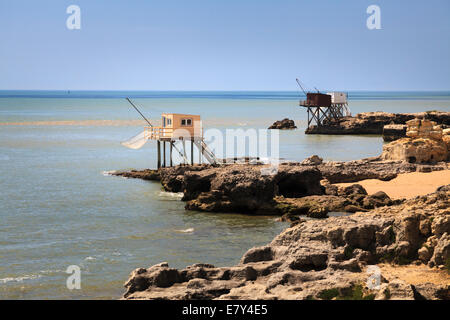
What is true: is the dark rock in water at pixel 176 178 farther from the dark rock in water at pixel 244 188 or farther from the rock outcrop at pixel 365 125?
the rock outcrop at pixel 365 125

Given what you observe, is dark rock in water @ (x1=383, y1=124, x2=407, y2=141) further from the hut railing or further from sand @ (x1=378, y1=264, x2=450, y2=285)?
sand @ (x1=378, y1=264, x2=450, y2=285)

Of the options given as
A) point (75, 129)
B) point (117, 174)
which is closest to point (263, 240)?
point (117, 174)

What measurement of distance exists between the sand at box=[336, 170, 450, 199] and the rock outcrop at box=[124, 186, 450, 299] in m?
14.7

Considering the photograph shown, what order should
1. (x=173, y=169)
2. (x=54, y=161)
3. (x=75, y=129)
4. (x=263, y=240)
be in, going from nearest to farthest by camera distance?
(x=263, y=240), (x=173, y=169), (x=54, y=161), (x=75, y=129)

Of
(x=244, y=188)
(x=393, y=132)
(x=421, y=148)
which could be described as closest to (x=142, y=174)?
(x=244, y=188)

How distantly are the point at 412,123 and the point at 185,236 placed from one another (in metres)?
22.9

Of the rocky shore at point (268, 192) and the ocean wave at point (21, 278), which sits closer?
the ocean wave at point (21, 278)

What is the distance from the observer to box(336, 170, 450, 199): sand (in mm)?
32438

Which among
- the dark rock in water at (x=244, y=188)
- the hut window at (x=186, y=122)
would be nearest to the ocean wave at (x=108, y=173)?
the hut window at (x=186, y=122)

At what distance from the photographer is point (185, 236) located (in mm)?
24719

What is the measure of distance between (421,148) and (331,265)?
26771 millimetres

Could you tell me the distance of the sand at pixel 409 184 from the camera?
32.4m

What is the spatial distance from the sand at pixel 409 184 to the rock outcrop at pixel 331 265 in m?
14.7
